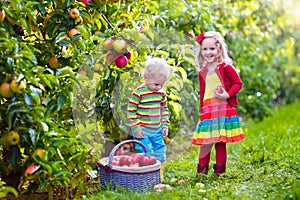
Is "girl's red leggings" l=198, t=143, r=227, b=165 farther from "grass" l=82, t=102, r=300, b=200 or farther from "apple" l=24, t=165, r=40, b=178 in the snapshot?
"apple" l=24, t=165, r=40, b=178

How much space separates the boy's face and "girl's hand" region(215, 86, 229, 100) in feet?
1.12

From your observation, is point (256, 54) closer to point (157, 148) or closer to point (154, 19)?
point (154, 19)

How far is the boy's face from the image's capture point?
10.2 feet

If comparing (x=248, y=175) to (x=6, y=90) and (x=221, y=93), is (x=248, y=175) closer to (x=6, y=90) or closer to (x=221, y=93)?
(x=221, y=93)

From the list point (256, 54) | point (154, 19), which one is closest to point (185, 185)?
point (154, 19)

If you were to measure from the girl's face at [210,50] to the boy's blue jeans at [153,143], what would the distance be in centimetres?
53

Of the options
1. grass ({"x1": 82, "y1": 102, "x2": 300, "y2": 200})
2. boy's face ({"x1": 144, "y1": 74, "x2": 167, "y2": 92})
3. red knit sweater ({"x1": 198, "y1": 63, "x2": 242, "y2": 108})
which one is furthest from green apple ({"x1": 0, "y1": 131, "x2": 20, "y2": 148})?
red knit sweater ({"x1": 198, "y1": 63, "x2": 242, "y2": 108})

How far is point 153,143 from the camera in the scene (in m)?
3.19

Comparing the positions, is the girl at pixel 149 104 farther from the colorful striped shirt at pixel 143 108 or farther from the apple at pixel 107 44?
the apple at pixel 107 44

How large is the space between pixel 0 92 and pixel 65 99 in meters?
0.34

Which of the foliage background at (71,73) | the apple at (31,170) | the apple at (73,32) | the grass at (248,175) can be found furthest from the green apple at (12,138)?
the apple at (73,32)

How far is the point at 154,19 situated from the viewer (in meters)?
3.97

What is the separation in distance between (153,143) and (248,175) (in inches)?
24.4

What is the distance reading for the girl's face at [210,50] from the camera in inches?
128
